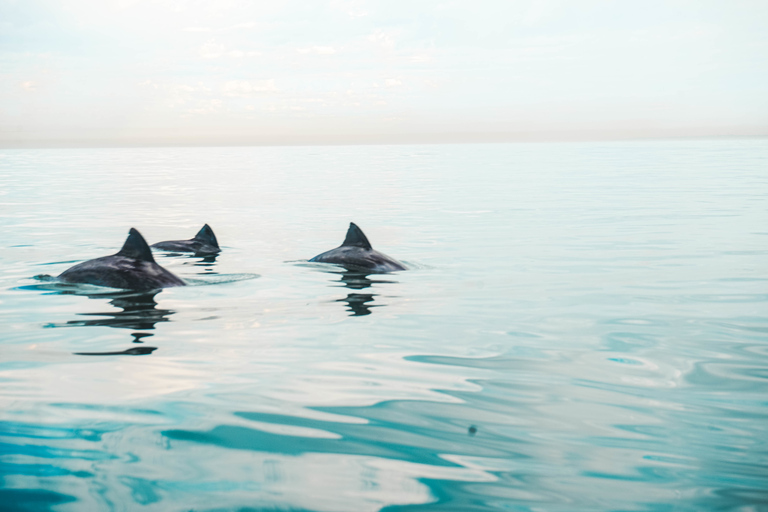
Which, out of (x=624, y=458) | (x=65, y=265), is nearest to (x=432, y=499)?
(x=624, y=458)

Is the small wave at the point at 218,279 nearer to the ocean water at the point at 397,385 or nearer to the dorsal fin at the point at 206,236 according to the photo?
the ocean water at the point at 397,385

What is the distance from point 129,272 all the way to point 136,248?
536 millimetres

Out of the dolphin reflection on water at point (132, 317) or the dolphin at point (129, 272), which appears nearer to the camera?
the dolphin reflection on water at point (132, 317)

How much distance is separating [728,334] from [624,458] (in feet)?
18.0

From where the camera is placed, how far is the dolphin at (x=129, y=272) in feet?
44.5

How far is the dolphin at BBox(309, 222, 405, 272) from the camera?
54.4ft

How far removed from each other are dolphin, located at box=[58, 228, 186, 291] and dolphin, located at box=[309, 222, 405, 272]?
3.98 meters

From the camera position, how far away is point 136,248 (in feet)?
46.0

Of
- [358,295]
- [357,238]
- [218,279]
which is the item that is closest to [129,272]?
[218,279]

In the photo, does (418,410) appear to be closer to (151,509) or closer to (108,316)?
(151,509)

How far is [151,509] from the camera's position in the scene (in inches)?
190

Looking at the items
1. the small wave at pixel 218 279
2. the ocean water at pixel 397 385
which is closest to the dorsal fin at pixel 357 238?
the ocean water at pixel 397 385

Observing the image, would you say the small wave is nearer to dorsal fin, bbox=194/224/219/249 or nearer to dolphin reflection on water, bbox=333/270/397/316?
dolphin reflection on water, bbox=333/270/397/316

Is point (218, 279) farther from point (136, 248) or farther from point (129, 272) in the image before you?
point (129, 272)
